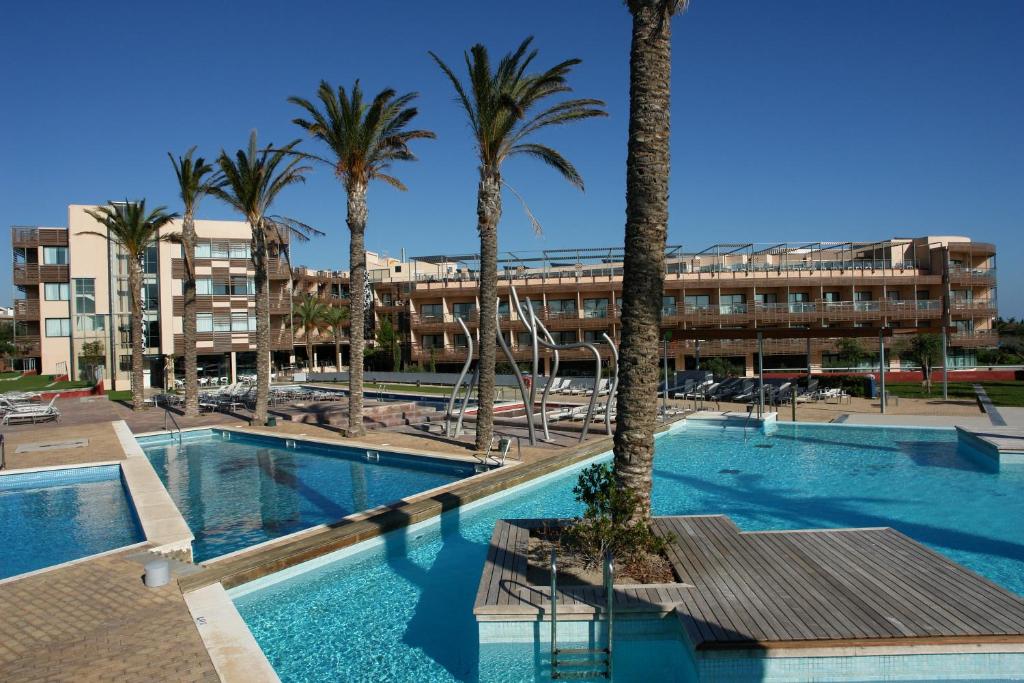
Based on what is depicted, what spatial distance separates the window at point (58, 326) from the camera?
150 ft

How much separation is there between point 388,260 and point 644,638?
224 feet

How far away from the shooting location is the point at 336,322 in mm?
52969

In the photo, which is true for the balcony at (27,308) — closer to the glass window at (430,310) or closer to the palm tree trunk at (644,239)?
the glass window at (430,310)

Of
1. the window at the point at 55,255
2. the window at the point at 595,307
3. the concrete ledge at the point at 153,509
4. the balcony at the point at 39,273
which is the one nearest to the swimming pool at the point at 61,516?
the concrete ledge at the point at 153,509

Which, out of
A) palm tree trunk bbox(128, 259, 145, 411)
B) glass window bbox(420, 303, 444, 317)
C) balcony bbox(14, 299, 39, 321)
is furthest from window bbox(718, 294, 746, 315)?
balcony bbox(14, 299, 39, 321)

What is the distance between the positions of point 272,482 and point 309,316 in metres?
38.6

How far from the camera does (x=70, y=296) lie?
45125mm

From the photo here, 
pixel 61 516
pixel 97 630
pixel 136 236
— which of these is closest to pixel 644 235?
pixel 97 630

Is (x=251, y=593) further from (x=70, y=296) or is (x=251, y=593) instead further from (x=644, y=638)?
(x=70, y=296)

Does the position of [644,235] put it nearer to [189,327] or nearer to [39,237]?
[189,327]

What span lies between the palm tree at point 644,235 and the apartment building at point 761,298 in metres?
35.3

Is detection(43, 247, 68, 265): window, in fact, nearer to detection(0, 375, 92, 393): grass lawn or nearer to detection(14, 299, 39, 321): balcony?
detection(14, 299, 39, 321): balcony

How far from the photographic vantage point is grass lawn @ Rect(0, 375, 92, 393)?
39.5 m

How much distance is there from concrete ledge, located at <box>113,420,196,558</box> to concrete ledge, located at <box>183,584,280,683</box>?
204cm
